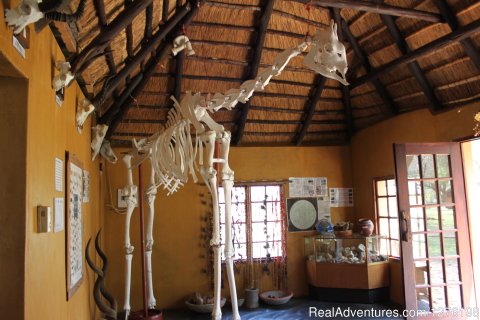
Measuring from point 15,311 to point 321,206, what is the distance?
5160 mm

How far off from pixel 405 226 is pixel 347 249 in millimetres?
1605

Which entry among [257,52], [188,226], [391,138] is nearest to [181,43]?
[257,52]

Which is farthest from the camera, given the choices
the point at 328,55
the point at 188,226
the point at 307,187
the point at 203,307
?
the point at 307,187

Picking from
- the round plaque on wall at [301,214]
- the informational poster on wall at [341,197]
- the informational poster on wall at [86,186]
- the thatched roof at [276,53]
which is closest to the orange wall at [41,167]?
the thatched roof at [276,53]

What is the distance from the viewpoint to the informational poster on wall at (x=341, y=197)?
6.59 meters

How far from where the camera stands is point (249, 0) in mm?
4750

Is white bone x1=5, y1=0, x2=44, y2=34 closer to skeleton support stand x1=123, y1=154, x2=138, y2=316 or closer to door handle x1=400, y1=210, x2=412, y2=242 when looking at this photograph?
skeleton support stand x1=123, y1=154, x2=138, y2=316

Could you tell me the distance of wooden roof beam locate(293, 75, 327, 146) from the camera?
18.6 ft

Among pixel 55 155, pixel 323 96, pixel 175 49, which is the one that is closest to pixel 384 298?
pixel 323 96

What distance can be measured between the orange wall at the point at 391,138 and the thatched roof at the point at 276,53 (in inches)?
5.2

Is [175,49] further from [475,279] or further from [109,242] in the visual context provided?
[475,279]

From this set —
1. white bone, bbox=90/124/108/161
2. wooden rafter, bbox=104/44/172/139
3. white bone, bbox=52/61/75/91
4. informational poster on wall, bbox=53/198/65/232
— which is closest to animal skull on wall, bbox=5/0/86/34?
white bone, bbox=52/61/75/91

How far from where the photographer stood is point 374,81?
5484mm

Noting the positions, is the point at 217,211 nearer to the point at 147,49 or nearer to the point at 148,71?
the point at 147,49
